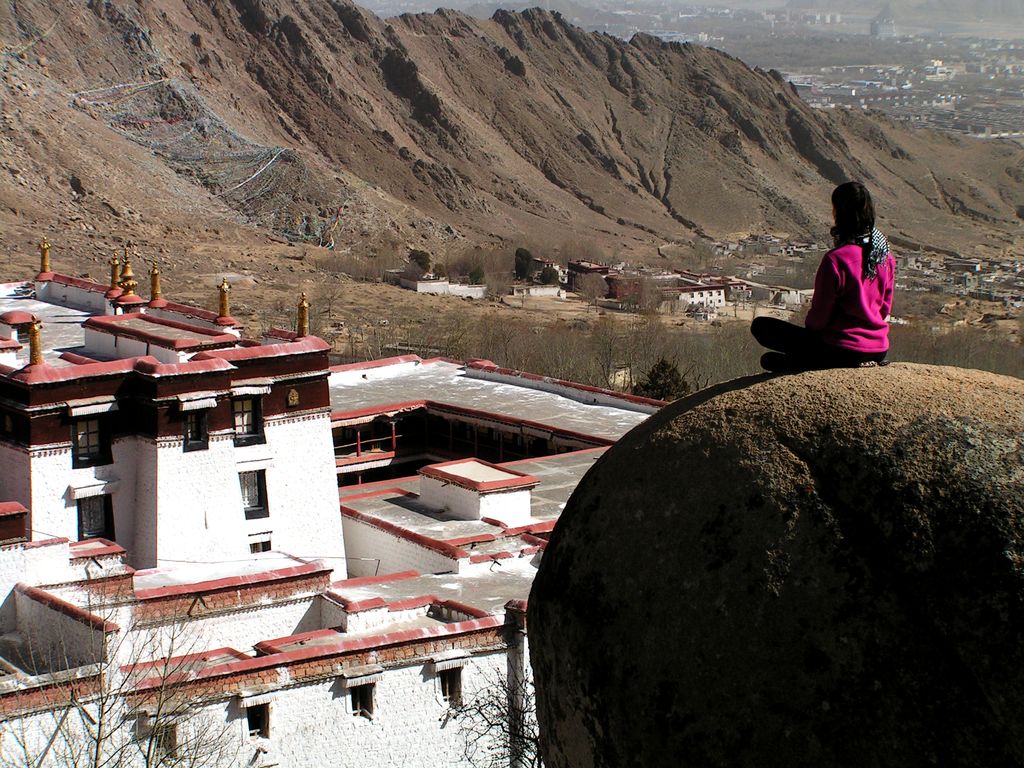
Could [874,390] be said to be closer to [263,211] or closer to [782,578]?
[782,578]

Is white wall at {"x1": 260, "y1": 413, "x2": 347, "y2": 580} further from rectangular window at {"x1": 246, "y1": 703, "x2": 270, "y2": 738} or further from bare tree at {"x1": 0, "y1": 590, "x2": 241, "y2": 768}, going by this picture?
rectangular window at {"x1": 246, "y1": 703, "x2": 270, "y2": 738}

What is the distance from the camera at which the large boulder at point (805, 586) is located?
468 centimetres

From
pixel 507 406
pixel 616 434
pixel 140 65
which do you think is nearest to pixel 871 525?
pixel 616 434

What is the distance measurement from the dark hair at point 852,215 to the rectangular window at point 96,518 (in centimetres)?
1592

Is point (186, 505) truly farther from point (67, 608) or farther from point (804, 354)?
point (804, 354)

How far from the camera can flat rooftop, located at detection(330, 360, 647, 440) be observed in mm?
30250

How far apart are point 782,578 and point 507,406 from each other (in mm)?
26641

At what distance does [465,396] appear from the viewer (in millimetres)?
32344

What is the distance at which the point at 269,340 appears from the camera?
25.4 m

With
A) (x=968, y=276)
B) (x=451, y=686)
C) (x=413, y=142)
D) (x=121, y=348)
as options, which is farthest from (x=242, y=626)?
(x=413, y=142)

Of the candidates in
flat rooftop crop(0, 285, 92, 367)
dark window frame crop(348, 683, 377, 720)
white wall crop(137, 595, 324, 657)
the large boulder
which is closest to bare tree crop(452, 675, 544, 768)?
dark window frame crop(348, 683, 377, 720)

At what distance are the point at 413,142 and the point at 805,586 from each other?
12736cm

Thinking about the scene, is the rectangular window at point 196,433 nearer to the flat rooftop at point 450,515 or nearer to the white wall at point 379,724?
the flat rooftop at point 450,515

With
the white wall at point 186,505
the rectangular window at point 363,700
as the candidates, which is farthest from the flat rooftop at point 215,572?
the rectangular window at point 363,700
